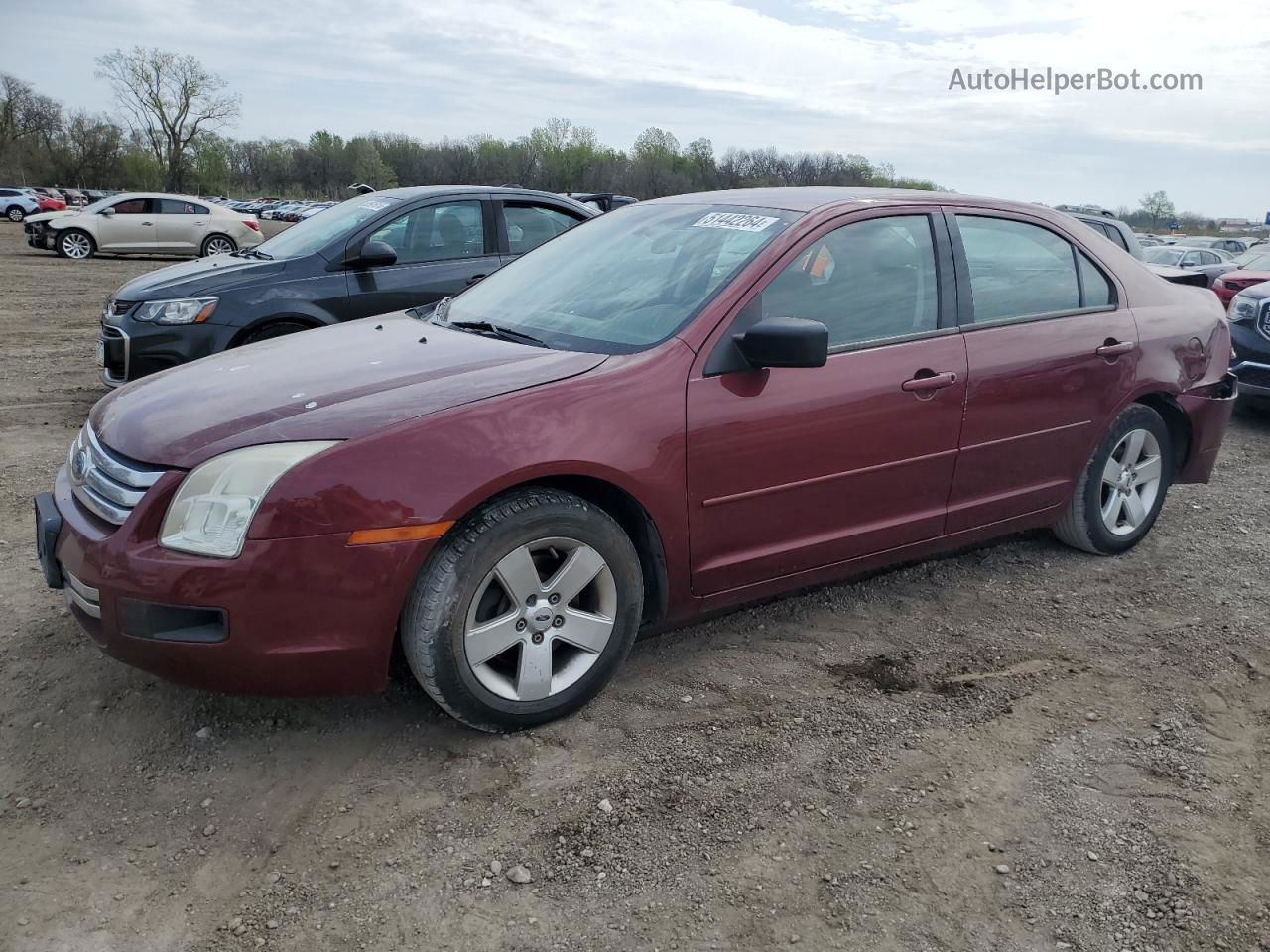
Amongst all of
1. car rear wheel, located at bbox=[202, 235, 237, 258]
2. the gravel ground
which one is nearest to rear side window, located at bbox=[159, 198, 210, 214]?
car rear wheel, located at bbox=[202, 235, 237, 258]

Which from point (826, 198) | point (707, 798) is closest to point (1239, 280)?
point (826, 198)

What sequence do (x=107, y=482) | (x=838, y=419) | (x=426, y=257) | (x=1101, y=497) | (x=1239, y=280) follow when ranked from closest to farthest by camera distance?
(x=107, y=482)
(x=838, y=419)
(x=1101, y=497)
(x=426, y=257)
(x=1239, y=280)

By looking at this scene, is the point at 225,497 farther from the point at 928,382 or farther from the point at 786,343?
the point at 928,382

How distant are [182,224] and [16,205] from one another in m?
28.2

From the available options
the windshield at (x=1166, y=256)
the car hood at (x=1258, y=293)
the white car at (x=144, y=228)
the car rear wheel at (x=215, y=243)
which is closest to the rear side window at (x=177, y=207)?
the white car at (x=144, y=228)

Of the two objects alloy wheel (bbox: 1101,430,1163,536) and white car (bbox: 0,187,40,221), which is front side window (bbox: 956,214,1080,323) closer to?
alloy wheel (bbox: 1101,430,1163,536)

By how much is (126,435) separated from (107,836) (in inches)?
43.6

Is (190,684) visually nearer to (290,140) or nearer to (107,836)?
(107,836)

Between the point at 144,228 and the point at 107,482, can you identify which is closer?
the point at 107,482

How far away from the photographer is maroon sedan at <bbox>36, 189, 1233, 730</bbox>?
105 inches

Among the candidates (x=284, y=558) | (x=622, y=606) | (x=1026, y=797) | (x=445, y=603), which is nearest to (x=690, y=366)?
(x=622, y=606)

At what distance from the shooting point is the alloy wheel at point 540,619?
113 inches

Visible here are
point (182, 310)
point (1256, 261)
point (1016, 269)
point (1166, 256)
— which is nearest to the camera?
point (1016, 269)

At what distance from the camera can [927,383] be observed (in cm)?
366
